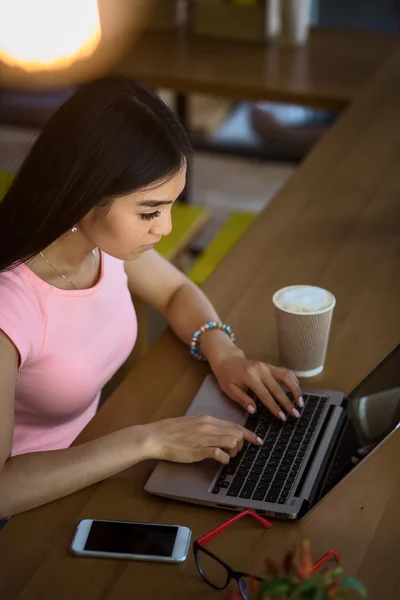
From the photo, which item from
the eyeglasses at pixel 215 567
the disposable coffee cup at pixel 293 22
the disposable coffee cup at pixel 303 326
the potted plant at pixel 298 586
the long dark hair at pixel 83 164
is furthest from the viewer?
the disposable coffee cup at pixel 293 22

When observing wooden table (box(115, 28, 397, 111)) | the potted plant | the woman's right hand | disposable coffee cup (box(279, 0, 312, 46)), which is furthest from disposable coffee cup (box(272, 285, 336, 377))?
disposable coffee cup (box(279, 0, 312, 46))

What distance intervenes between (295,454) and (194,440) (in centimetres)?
13

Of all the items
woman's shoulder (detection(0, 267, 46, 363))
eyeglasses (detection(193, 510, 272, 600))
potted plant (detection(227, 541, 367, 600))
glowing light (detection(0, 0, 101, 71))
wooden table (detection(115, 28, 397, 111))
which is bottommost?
wooden table (detection(115, 28, 397, 111))

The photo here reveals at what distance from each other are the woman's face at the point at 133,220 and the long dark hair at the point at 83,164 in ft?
0.06

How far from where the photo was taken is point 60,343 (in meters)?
1.32

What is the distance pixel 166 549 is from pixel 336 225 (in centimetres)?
93

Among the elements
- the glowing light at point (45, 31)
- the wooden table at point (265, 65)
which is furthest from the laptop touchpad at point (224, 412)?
the wooden table at point (265, 65)

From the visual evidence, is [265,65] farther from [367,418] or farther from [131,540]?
[131,540]

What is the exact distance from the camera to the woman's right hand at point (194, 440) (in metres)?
1.15

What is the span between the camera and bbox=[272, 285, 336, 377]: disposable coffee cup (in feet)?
4.27

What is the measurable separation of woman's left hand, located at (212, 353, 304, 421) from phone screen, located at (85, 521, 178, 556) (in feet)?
0.90

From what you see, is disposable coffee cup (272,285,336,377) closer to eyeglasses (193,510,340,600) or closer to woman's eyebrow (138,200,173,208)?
woman's eyebrow (138,200,173,208)

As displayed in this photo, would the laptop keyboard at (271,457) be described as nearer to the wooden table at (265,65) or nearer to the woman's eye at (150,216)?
the woman's eye at (150,216)

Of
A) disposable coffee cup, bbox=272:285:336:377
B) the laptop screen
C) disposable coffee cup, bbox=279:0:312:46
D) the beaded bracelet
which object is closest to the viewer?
Answer: the laptop screen
